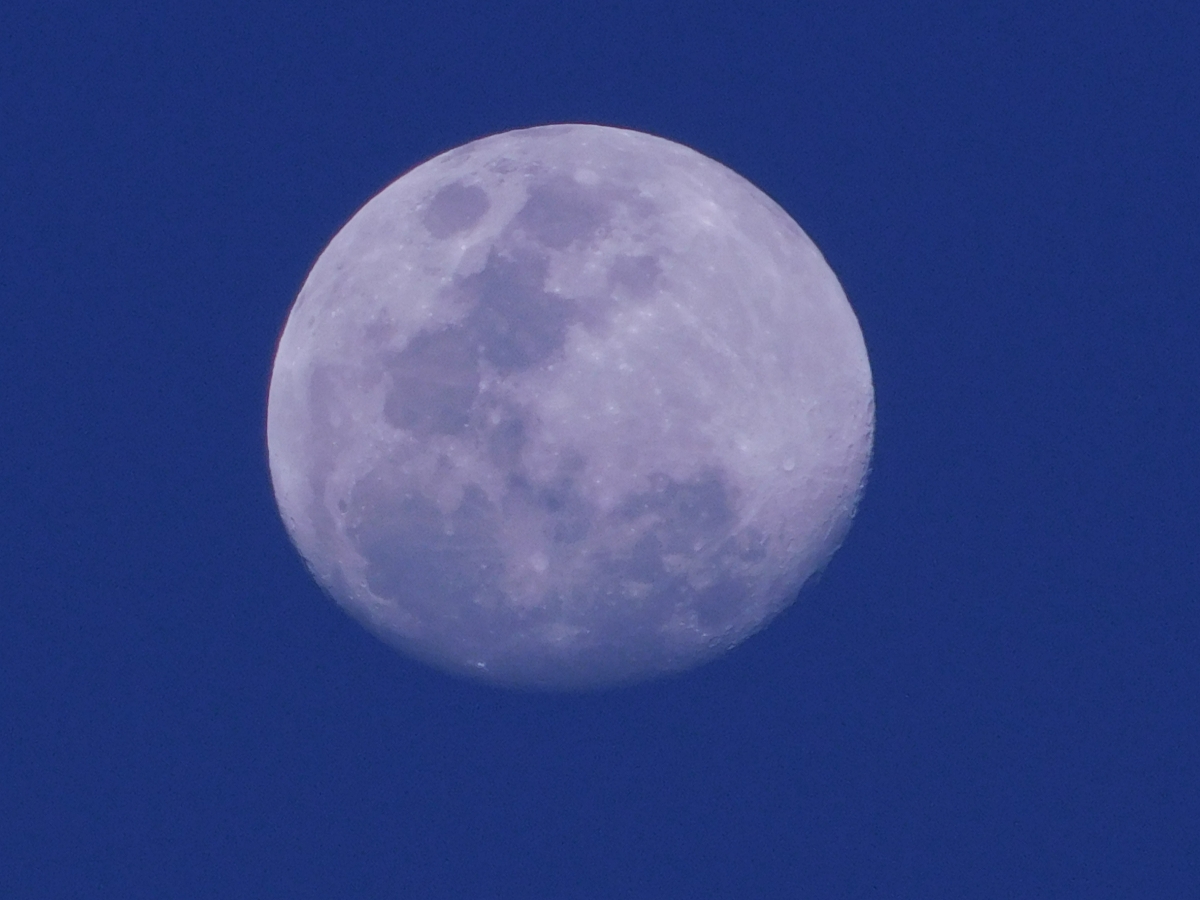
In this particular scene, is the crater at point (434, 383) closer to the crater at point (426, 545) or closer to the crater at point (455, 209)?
the crater at point (426, 545)

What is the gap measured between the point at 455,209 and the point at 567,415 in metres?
1.66

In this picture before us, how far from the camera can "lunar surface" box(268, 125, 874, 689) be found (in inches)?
195

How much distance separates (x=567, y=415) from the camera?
16.1ft

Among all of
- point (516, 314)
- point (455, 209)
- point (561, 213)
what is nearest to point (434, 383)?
point (516, 314)

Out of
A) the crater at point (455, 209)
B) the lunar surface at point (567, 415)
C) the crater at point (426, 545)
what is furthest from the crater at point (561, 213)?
the crater at point (426, 545)

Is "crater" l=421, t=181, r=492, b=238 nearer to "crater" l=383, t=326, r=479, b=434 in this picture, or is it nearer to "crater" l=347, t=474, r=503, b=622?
"crater" l=383, t=326, r=479, b=434

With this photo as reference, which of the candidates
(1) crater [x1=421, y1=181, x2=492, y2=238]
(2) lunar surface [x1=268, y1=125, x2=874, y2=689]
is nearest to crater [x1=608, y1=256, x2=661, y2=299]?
(2) lunar surface [x1=268, y1=125, x2=874, y2=689]

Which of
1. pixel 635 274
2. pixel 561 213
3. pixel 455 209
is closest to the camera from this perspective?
pixel 635 274

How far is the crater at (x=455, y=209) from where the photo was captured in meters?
5.35

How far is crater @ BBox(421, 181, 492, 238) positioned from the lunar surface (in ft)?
0.06

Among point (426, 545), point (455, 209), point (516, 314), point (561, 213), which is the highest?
point (455, 209)

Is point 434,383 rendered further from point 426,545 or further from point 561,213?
point 561,213

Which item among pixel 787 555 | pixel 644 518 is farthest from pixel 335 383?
pixel 787 555

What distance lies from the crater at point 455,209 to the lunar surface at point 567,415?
0.02 metres
